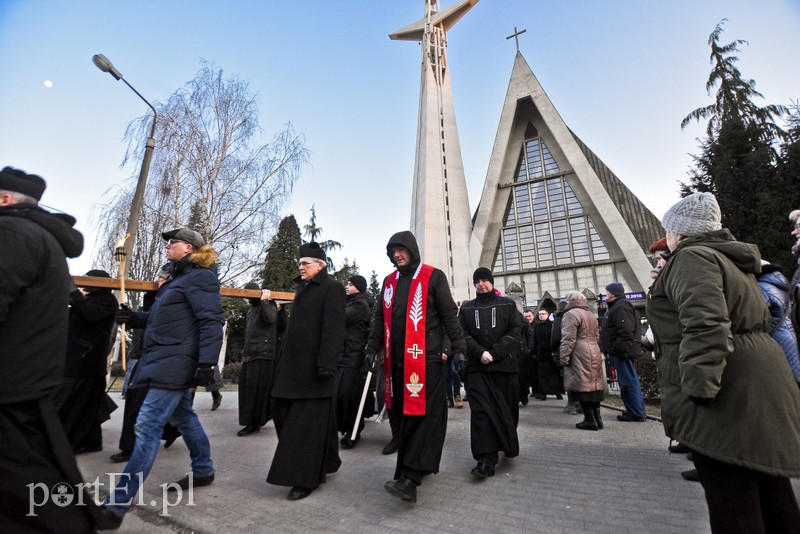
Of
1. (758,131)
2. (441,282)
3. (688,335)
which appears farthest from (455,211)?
(688,335)

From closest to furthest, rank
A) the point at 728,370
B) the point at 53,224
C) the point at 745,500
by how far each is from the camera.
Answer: the point at 745,500, the point at 728,370, the point at 53,224

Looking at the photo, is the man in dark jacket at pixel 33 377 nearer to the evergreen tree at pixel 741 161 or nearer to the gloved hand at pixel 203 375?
the gloved hand at pixel 203 375

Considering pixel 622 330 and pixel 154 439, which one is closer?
pixel 154 439

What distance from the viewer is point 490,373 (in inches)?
163

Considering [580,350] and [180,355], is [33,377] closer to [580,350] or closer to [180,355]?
[180,355]

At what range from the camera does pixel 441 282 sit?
12.6ft

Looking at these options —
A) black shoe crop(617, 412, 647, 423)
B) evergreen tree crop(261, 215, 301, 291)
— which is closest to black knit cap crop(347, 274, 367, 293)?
black shoe crop(617, 412, 647, 423)

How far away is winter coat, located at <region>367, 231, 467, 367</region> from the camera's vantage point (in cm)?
365

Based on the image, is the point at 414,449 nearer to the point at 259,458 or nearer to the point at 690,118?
the point at 259,458

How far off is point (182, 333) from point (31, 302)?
1429mm

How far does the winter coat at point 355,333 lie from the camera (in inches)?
218

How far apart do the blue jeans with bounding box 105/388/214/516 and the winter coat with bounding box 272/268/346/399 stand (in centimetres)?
74

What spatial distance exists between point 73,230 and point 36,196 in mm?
313

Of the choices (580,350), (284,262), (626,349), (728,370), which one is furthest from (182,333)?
(284,262)
